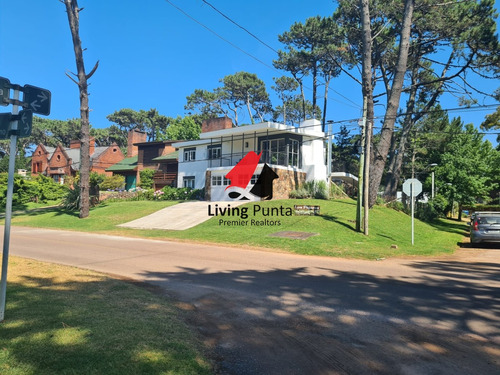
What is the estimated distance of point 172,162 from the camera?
41594 millimetres

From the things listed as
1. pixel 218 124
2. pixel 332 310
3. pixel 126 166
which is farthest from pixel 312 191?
pixel 126 166

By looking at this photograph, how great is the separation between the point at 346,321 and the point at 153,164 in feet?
138

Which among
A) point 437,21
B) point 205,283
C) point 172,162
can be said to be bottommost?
point 205,283

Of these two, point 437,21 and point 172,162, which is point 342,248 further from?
point 172,162

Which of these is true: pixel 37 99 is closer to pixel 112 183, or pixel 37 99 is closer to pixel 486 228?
pixel 486 228

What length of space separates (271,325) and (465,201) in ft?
88.1

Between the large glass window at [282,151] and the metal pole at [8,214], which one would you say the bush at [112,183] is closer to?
the large glass window at [282,151]

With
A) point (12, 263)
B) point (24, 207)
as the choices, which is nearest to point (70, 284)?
point (12, 263)

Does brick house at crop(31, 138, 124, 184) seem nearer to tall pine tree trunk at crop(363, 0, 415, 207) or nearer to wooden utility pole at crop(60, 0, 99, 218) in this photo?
wooden utility pole at crop(60, 0, 99, 218)

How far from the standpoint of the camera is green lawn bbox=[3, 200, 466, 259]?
45.1 ft

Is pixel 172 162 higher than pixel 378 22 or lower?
lower

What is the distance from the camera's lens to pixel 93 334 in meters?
4.09

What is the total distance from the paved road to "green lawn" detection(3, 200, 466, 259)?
266cm

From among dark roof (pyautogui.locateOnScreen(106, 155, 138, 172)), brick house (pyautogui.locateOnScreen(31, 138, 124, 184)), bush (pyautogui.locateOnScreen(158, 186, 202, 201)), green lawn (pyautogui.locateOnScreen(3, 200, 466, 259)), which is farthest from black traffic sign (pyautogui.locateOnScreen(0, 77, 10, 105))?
brick house (pyautogui.locateOnScreen(31, 138, 124, 184))
